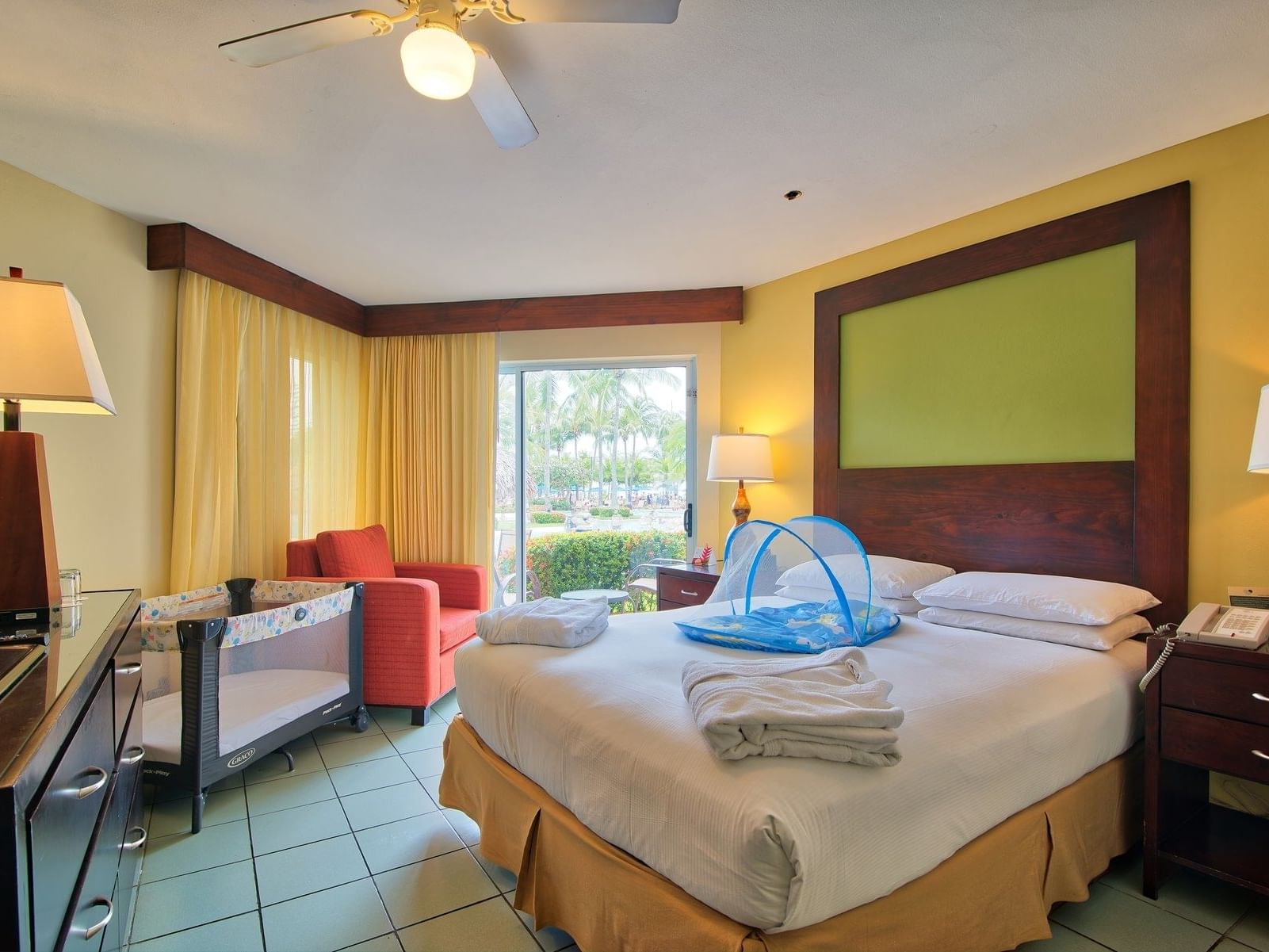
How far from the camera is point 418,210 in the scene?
301 cm

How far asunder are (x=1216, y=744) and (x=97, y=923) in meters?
2.62

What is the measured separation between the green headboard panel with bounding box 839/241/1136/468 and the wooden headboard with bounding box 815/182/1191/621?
5 centimetres

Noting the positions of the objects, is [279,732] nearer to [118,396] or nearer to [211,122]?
[118,396]

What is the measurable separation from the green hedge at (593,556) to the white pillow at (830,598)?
1.60 meters

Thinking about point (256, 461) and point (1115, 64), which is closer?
point (1115, 64)

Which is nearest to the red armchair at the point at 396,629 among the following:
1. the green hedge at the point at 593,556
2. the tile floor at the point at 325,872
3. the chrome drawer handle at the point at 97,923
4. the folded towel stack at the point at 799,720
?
the tile floor at the point at 325,872

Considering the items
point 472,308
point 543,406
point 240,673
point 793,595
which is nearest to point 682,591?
point 793,595

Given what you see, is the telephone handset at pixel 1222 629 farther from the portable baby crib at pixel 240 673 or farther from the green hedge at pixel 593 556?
the portable baby crib at pixel 240 673

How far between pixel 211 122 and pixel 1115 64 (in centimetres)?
285

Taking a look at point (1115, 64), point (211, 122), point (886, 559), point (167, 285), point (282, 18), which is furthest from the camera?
point (167, 285)

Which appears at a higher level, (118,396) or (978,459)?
(118,396)

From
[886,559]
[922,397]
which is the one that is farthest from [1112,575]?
[922,397]

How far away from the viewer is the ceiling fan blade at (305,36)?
151 centimetres

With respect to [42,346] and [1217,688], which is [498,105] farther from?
[1217,688]
